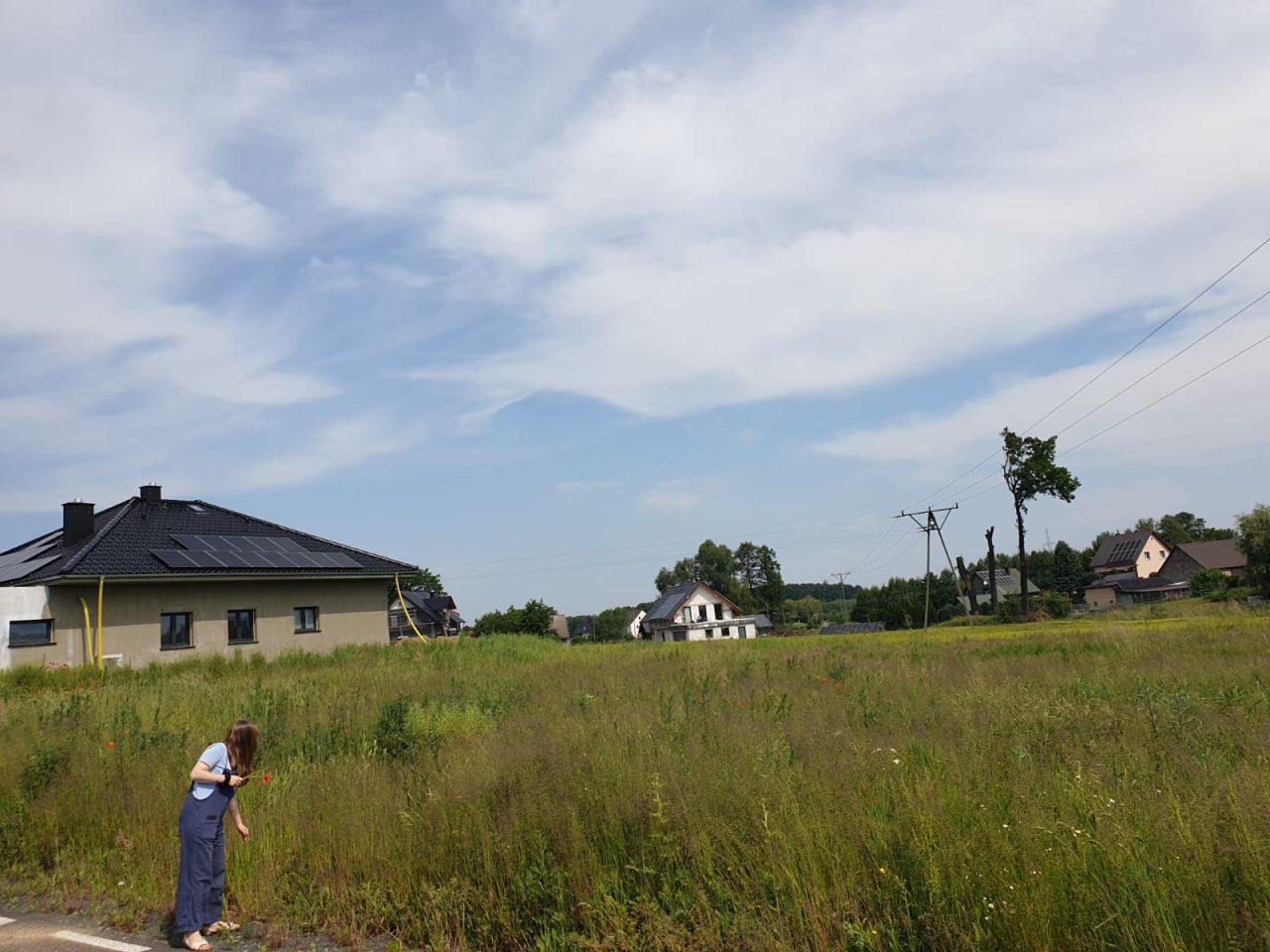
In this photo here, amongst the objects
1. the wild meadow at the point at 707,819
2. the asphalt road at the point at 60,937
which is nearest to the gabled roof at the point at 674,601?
the wild meadow at the point at 707,819

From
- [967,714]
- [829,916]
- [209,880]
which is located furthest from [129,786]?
[967,714]

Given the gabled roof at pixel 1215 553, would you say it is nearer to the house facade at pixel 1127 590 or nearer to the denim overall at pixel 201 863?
the house facade at pixel 1127 590

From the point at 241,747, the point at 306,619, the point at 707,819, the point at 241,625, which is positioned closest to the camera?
the point at 707,819

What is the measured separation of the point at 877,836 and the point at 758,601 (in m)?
132

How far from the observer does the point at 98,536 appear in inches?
963

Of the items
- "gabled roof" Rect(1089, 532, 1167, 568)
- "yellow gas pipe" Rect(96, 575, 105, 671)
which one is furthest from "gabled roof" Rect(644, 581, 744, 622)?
"yellow gas pipe" Rect(96, 575, 105, 671)

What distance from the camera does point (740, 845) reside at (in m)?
5.14

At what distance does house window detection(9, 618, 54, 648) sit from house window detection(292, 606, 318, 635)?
22.8 feet

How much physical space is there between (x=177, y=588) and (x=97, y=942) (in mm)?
21174

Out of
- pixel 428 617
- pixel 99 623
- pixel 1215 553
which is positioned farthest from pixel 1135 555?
pixel 99 623

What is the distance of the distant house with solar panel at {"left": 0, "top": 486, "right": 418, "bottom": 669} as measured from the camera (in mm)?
21734

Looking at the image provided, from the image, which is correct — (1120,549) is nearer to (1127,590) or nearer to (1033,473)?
(1127,590)

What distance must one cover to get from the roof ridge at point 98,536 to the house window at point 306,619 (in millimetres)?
6196

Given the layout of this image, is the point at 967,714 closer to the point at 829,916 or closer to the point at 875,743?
the point at 875,743
